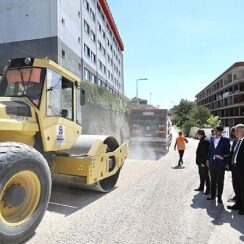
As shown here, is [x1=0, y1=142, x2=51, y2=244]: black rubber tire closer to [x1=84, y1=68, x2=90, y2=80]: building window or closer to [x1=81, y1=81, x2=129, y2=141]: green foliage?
[x1=81, y1=81, x2=129, y2=141]: green foliage

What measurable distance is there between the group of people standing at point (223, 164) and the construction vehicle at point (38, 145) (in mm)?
2420

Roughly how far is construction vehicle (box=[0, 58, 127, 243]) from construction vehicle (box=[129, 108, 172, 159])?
9953mm

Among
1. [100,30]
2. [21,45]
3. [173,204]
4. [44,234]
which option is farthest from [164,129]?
[100,30]

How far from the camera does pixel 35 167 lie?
15.9 feet

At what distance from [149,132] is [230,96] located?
58883mm

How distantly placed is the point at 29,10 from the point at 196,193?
26.2 m

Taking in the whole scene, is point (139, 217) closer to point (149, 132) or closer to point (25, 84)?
point (25, 84)

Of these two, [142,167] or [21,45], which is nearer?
[142,167]

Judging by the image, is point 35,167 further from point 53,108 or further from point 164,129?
point 164,129

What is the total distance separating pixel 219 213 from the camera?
6520 mm

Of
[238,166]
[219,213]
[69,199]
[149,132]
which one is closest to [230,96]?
[149,132]

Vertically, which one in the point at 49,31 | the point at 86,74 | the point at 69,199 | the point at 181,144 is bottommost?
the point at 69,199

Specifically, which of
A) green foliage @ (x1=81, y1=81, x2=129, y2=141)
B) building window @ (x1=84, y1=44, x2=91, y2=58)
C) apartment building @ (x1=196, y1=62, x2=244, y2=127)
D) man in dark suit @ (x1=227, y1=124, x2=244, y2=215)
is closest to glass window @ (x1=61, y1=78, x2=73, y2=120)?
man in dark suit @ (x1=227, y1=124, x2=244, y2=215)

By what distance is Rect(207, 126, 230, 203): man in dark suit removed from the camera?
23.9 feet
